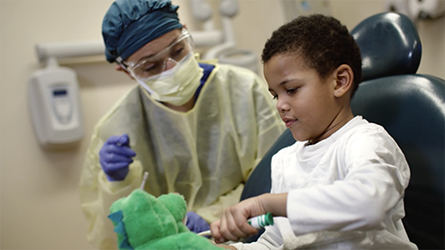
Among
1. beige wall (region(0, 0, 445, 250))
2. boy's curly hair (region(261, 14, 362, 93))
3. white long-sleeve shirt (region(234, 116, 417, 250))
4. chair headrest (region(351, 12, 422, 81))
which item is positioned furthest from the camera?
beige wall (region(0, 0, 445, 250))

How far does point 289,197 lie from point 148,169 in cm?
87

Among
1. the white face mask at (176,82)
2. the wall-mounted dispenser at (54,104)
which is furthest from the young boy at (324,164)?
the wall-mounted dispenser at (54,104)

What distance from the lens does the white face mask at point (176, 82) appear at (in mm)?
1173

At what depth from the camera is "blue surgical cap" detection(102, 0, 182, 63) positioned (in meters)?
1.11

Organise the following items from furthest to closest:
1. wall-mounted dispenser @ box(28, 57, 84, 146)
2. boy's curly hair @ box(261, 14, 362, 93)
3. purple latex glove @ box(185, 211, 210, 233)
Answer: wall-mounted dispenser @ box(28, 57, 84, 146), purple latex glove @ box(185, 211, 210, 233), boy's curly hair @ box(261, 14, 362, 93)

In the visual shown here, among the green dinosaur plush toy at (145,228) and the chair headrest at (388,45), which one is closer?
the green dinosaur plush toy at (145,228)

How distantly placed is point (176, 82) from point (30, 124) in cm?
73

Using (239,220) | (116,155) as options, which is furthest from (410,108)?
(116,155)

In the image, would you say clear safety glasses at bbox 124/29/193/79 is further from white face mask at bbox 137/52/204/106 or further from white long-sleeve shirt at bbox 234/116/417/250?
white long-sleeve shirt at bbox 234/116/417/250

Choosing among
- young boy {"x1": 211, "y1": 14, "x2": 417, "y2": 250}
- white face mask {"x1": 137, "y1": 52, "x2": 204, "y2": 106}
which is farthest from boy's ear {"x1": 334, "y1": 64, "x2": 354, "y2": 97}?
white face mask {"x1": 137, "y1": 52, "x2": 204, "y2": 106}

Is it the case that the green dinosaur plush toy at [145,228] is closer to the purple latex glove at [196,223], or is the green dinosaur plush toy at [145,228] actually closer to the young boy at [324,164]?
the young boy at [324,164]

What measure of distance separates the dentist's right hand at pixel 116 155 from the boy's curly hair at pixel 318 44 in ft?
1.86

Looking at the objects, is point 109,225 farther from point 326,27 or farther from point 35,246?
point 326,27

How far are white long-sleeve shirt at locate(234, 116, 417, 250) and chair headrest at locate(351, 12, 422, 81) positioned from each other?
0.26 meters
